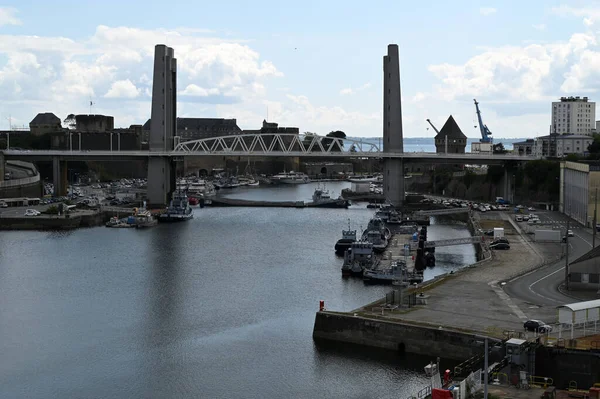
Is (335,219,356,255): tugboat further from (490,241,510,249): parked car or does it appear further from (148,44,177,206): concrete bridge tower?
(148,44,177,206): concrete bridge tower

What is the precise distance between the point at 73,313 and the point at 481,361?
547 inches

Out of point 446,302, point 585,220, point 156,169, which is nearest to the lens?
point 446,302

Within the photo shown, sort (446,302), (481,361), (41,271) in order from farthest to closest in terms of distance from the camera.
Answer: (41,271) < (446,302) < (481,361)

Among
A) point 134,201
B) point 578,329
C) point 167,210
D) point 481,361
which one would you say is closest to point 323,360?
point 481,361

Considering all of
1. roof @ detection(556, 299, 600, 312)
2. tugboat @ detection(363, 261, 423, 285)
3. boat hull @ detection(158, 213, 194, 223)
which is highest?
roof @ detection(556, 299, 600, 312)

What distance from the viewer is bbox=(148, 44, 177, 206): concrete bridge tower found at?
66.8 m

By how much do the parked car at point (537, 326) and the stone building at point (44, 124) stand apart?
92208 mm

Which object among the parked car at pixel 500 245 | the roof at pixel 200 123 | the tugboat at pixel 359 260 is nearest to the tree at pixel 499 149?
the roof at pixel 200 123

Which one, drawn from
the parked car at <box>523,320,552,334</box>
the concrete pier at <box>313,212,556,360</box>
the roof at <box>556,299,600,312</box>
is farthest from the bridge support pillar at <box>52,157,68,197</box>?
the roof at <box>556,299,600,312</box>

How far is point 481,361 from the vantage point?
66.4ft

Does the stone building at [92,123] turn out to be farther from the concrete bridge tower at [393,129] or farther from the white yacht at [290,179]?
the concrete bridge tower at [393,129]

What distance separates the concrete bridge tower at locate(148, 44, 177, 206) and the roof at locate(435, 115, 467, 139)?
3426cm

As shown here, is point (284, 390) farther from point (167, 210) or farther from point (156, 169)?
point (156, 169)

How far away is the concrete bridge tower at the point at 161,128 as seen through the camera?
219ft
